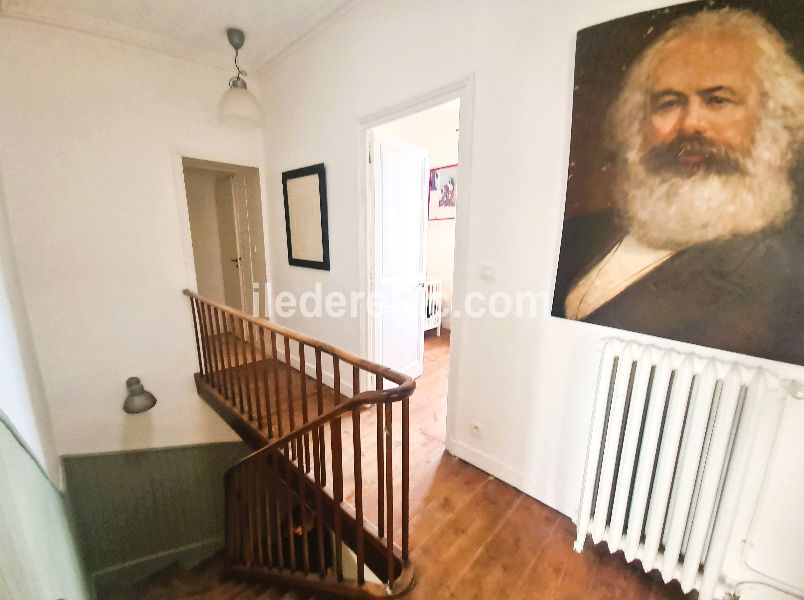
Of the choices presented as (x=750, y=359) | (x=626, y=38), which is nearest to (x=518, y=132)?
(x=626, y=38)

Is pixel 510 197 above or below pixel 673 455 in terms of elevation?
above

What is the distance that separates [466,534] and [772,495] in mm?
1162

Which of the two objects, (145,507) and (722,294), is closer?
(722,294)

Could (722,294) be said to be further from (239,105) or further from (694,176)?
(239,105)

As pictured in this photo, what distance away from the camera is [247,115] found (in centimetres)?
234

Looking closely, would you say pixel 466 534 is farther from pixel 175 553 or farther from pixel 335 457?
pixel 175 553

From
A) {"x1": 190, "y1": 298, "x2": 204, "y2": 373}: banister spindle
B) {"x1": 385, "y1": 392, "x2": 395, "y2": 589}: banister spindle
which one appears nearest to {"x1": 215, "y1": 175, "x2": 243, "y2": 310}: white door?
{"x1": 190, "y1": 298, "x2": 204, "y2": 373}: banister spindle

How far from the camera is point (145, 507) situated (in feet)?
9.97

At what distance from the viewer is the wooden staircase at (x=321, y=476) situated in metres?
1.22

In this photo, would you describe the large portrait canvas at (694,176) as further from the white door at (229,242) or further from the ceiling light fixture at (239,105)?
the white door at (229,242)

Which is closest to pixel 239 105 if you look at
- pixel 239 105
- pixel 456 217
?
pixel 239 105

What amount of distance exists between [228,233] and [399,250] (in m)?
2.58

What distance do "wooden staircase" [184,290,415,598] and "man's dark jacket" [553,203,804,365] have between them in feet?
3.30

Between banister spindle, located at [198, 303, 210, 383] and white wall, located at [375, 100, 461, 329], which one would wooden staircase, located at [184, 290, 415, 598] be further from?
white wall, located at [375, 100, 461, 329]
